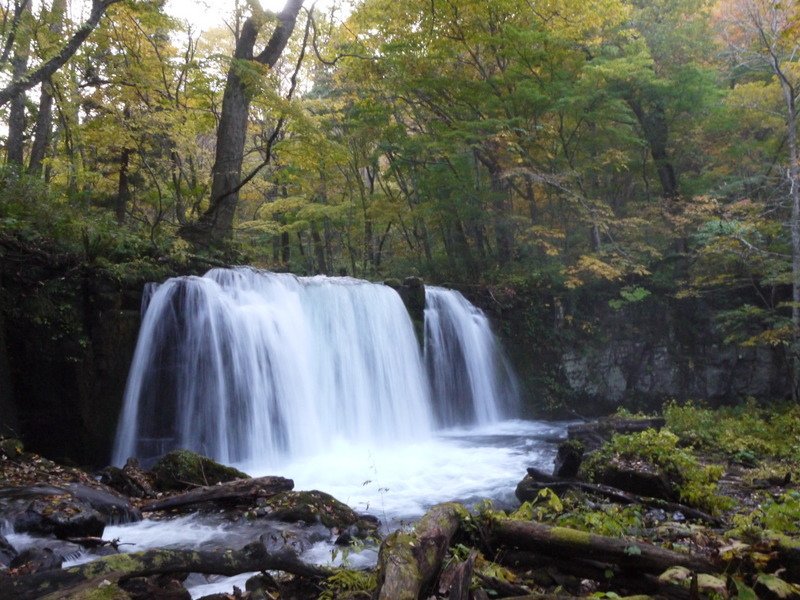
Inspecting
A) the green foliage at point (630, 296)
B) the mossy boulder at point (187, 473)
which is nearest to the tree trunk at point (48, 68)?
the mossy boulder at point (187, 473)

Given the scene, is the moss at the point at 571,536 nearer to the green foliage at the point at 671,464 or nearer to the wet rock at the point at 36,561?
the green foliage at the point at 671,464

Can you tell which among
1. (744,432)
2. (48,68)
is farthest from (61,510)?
(744,432)

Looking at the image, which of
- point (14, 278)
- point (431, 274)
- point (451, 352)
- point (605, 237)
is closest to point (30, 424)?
point (14, 278)

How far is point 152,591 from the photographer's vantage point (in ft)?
10.2

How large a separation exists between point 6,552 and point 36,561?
0.39 metres

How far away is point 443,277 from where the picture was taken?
17547 millimetres

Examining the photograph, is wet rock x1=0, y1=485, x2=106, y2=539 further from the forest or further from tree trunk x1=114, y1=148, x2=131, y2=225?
tree trunk x1=114, y1=148, x2=131, y2=225

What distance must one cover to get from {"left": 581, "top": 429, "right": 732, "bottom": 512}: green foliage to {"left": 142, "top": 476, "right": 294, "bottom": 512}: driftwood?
360 cm

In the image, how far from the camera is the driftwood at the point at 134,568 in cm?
281

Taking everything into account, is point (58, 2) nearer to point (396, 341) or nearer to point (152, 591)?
point (396, 341)

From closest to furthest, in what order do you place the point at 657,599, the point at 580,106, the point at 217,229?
the point at 657,599, the point at 217,229, the point at 580,106

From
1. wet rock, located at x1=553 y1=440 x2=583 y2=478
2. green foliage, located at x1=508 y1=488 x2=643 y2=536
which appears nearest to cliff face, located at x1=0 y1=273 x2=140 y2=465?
wet rock, located at x1=553 y1=440 x2=583 y2=478

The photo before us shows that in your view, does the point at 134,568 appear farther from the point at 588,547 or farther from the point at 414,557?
the point at 588,547

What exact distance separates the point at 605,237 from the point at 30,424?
14.9m
